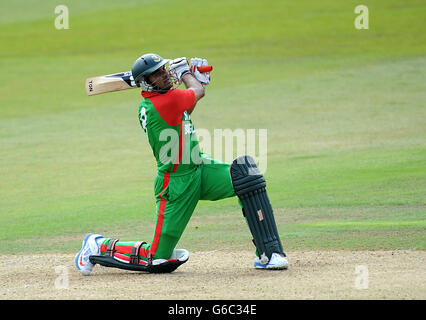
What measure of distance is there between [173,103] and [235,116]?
1267cm

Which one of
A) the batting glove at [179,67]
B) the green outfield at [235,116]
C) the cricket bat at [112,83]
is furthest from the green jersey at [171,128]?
the green outfield at [235,116]

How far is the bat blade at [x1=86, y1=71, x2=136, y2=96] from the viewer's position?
7395 mm

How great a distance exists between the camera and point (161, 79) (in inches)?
265

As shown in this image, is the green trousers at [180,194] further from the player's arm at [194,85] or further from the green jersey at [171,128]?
Answer: the player's arm at [194,85]

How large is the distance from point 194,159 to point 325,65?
63.2ft

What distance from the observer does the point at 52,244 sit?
9.13 meters

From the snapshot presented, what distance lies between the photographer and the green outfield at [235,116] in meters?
9.83

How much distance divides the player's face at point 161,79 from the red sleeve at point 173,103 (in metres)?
0.09

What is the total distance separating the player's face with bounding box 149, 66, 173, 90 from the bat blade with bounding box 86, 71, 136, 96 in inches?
22.2

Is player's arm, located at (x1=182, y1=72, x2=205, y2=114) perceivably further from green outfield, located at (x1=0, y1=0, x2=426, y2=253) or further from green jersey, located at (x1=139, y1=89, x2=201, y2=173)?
green outfield, located at (x1=0, y1=0, x2=426, y2=253)
